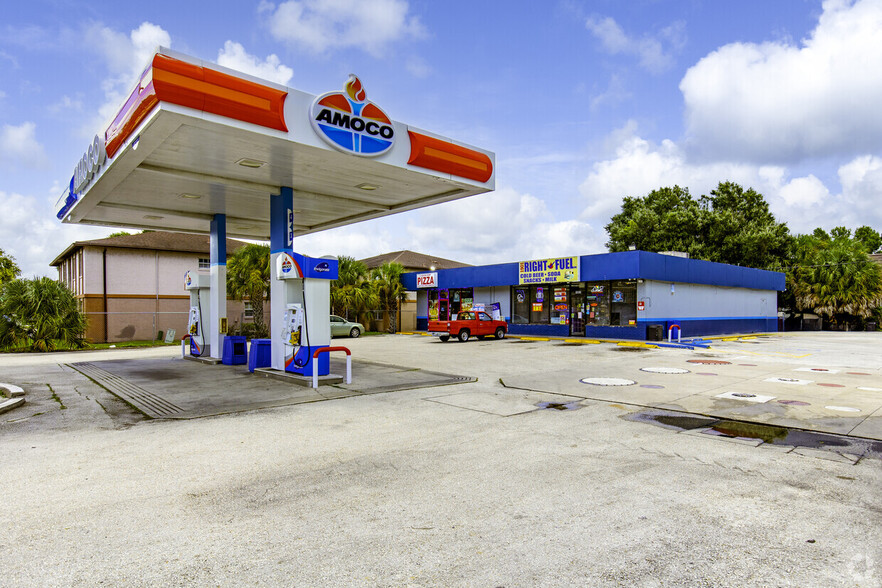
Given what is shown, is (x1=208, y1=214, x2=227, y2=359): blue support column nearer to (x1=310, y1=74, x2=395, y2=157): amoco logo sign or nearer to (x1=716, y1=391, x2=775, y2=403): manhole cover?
(x1=310, y1=74, x2=395, y2=157): amoco logo sign

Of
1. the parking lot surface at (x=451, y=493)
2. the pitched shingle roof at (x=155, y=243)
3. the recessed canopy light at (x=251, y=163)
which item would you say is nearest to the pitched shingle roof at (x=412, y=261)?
the pitched shingle roof at (x=155, y=243)

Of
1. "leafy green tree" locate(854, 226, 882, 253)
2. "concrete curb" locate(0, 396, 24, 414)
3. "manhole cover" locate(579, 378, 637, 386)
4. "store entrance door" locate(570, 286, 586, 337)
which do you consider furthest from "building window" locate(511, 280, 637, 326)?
"leafy green tree" locate(854, 226, 882, 253)

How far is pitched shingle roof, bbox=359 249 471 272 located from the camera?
4403 centimetres

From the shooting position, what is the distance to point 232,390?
36.7 feet

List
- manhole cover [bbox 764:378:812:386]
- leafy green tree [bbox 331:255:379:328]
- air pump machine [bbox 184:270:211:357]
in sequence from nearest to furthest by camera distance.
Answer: manhole cover [bbox 764:378:812:386] → air pump machine [bbox 184:270:211:357] → leafy green tree [bbox 331:255:379:328]

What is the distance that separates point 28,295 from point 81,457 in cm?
2158

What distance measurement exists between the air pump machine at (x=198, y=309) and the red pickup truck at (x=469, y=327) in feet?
41.2

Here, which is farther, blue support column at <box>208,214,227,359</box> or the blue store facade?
the blue store facade

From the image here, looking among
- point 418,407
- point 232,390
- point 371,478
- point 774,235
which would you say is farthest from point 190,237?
point 774,235

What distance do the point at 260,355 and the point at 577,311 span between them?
64.1 ft

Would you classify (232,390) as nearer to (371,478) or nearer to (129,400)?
(129,400)

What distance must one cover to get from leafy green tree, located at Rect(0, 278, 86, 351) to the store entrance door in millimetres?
24533

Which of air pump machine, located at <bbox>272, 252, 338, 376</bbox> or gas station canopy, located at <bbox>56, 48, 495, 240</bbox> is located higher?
gas station canopy, located at <bbox>56, 48, 495, 240</bbox>

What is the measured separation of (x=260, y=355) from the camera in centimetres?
1410
